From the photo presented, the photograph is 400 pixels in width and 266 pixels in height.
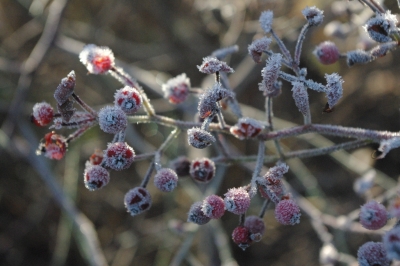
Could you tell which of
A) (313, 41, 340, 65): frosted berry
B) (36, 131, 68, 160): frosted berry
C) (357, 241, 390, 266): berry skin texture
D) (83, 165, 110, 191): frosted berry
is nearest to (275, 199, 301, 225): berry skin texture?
(357, 241, 390, 266): berry skin texture

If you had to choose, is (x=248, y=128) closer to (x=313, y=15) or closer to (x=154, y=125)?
(x=313, y=15)

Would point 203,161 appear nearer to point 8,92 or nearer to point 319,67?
point 319,67

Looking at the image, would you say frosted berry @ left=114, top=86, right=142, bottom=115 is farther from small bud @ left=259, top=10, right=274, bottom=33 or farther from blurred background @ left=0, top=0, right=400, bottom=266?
blurred background @ left=0, top=0, right=400, bottom=266

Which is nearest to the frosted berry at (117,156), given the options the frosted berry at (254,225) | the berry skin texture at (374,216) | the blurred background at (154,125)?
the frosted berry at (254,225)

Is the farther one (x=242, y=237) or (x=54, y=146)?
(x=54, y=146)

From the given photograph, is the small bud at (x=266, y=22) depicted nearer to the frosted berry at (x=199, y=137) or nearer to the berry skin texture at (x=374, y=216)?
the frosted berry at (x=199, y=137)

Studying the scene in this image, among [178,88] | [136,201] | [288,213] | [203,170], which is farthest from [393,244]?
[178,88]
